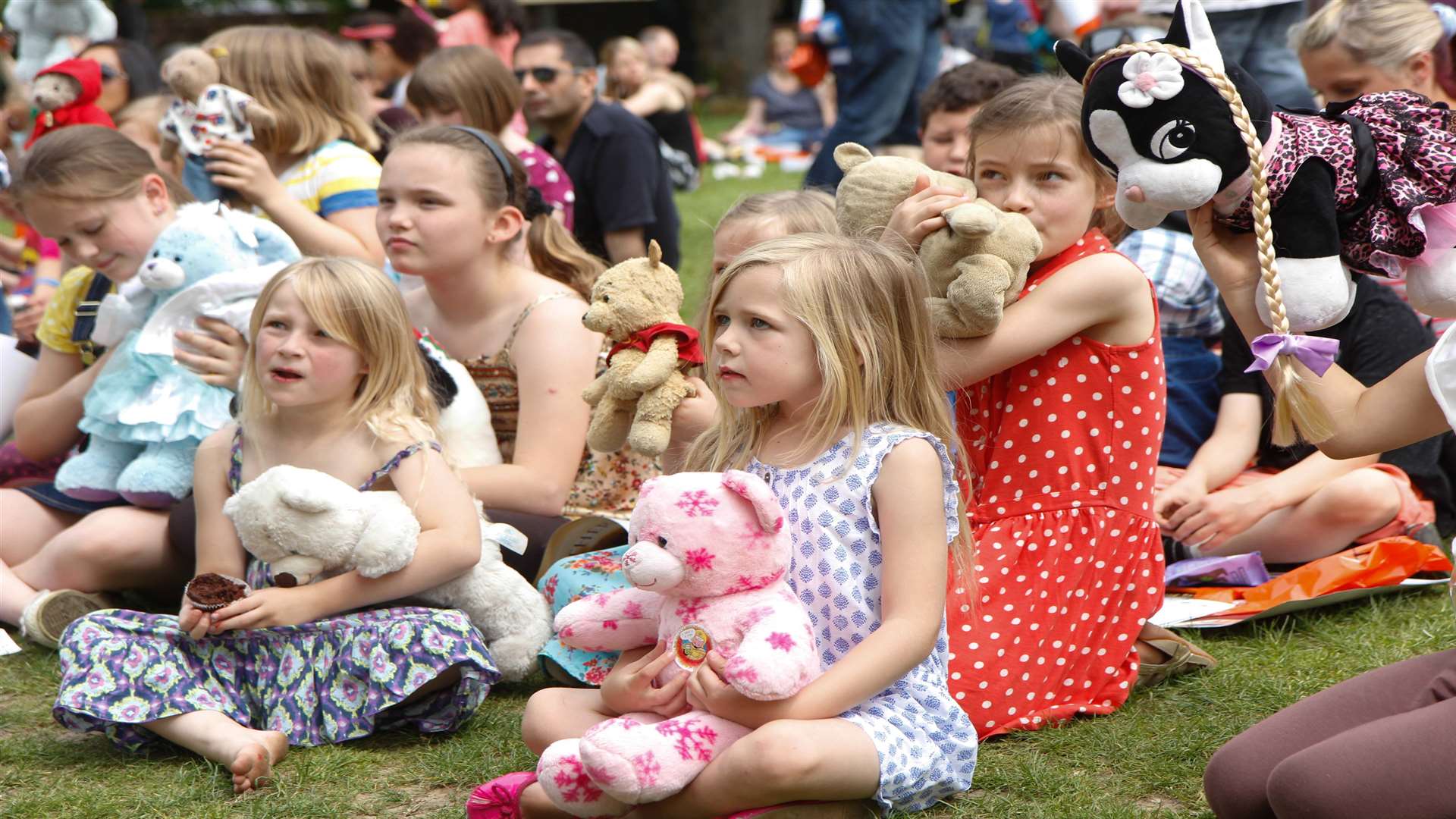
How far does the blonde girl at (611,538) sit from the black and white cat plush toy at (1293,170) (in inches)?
41.4

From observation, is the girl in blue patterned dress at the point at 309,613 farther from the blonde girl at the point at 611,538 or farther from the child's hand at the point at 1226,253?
the child's hand at the point at 1226,253

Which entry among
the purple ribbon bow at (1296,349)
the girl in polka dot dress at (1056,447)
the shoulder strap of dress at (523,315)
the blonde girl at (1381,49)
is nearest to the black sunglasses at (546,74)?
the shoulder strap of dress at (523,315)

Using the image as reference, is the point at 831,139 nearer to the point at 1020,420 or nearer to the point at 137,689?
the point at 1020,420

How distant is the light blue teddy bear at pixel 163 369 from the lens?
3.43 meters

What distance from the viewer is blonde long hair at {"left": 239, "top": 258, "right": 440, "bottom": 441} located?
2867mm

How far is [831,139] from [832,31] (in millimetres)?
1076

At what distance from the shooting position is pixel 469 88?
536 cm

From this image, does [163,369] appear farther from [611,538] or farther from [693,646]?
[693,646]

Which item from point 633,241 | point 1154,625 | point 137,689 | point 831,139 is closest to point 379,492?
point 137,689

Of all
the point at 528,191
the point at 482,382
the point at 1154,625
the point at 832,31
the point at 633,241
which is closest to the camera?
the point at 1154,625

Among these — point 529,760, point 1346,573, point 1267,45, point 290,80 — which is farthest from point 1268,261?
point 1267,45

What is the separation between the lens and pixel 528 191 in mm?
3709

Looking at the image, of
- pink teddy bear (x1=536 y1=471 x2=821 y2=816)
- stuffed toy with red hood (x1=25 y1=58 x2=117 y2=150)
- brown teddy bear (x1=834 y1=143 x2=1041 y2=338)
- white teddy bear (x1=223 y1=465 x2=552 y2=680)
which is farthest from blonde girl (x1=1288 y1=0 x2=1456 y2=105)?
stuffed toy with red hood (x1=25 y1=58 x2=117 y2=150)

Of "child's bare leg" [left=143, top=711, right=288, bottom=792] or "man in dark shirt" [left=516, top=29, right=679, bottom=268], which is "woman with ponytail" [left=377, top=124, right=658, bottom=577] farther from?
"man in dark shirt" [left=516, top=29, right=679, bottom=268]
